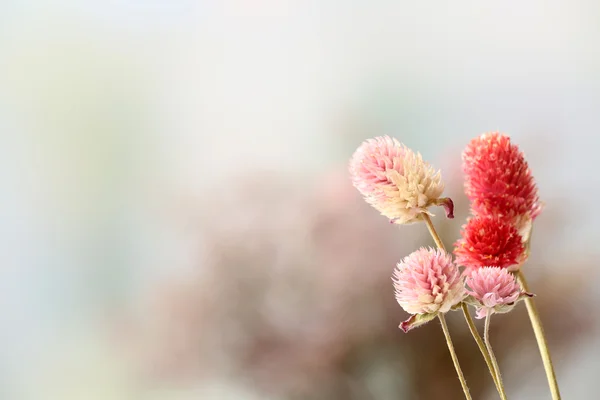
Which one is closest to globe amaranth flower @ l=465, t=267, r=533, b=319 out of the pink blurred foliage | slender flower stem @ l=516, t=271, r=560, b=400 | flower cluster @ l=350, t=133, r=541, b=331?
flower cluster @ l=350, t=133, r=541, b=331

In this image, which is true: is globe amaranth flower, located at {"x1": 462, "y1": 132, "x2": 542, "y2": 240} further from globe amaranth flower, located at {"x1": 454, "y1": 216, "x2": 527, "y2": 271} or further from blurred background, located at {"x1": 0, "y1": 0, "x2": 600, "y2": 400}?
blurred background, located at {"x1": 0, "y1": 0, "x2": 600, "y2": 400}

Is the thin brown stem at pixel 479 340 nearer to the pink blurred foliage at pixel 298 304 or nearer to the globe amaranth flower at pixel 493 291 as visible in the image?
the globe amaranth flower at pixel 493 291

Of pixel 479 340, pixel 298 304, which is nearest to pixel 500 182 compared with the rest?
pixel 479 340

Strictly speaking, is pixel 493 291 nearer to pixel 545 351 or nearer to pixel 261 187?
pixel 545 351

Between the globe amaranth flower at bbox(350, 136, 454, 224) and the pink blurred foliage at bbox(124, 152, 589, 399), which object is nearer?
the globe amaranth flower at bbox(350, 136, 454, 224)

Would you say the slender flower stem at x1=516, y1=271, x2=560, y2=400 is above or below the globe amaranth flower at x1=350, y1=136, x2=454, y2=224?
below

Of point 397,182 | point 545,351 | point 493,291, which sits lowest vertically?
→ point 545,351

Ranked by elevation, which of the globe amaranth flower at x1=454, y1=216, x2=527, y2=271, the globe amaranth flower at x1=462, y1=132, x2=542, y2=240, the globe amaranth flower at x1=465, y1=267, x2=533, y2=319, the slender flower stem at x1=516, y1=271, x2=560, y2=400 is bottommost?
the slender flower stem at x1=516, y1=271, x2=560, y2=400
